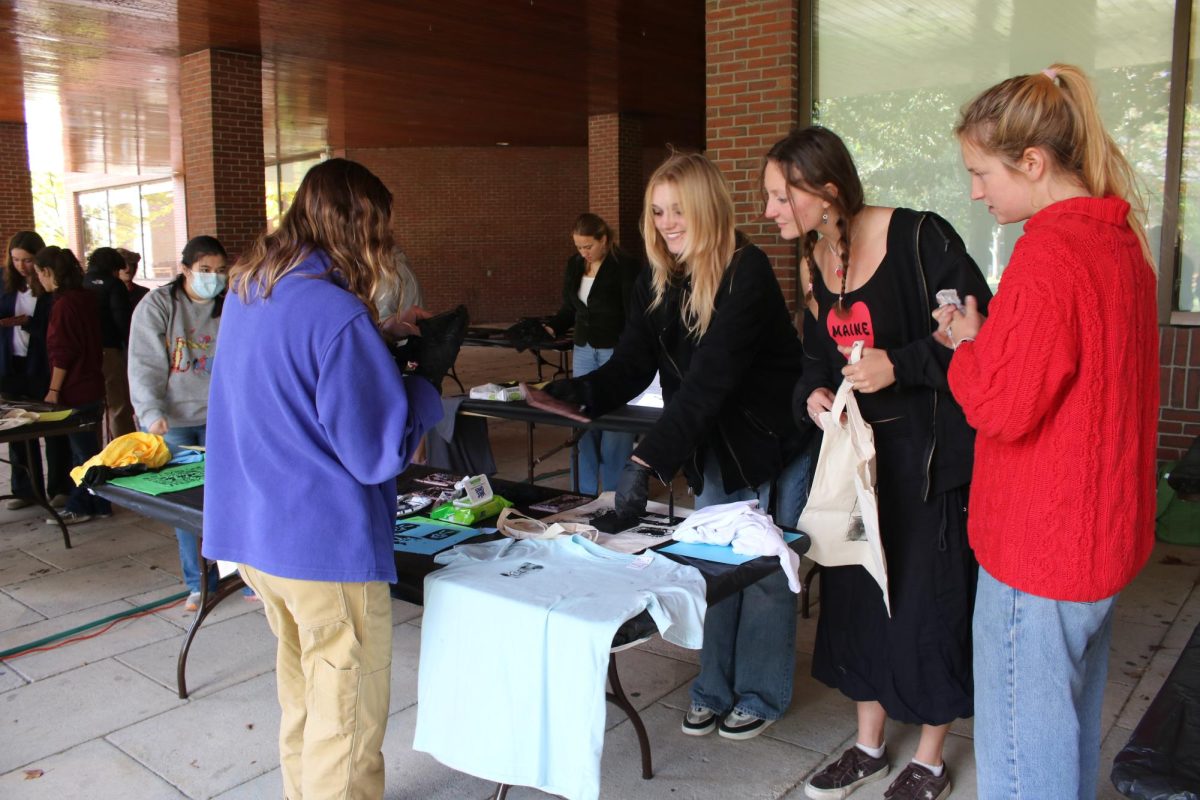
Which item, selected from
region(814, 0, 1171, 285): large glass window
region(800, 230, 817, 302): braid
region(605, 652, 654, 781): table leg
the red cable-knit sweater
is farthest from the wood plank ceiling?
the red cable-knit sweater

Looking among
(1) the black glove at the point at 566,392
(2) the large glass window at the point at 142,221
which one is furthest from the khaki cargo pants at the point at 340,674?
(2) the large glass window at the point at 142,221

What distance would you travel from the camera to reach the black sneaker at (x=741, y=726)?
294cm

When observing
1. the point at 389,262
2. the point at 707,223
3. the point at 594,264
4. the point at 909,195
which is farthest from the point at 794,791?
the point at 909,195

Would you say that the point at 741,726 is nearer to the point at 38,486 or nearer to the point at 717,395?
the point at 717,395

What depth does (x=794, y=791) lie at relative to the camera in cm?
267

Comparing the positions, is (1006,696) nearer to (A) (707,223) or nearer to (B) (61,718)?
(A) (707,223)

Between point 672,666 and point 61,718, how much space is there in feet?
6.88

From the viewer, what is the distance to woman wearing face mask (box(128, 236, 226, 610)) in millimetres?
4051

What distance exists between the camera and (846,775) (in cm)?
262

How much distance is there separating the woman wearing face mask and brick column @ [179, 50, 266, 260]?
7.13 metres

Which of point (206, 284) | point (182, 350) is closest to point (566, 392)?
point (206, 284)

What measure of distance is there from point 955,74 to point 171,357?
5146 mm

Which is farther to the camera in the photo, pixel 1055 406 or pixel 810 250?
pixel 810 250

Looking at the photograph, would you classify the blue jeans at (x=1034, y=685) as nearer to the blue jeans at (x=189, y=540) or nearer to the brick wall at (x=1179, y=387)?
the blue jeans at (x=189, y=540)
